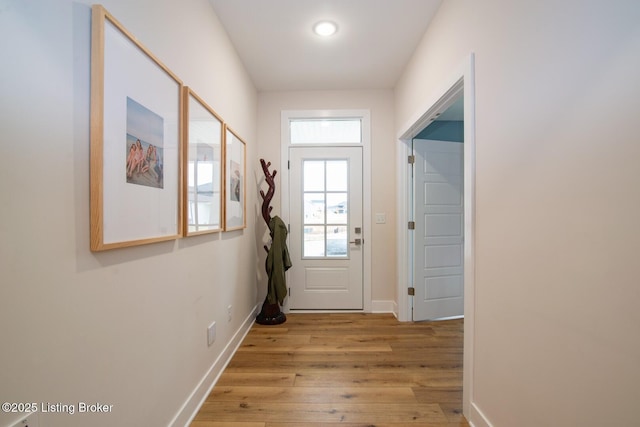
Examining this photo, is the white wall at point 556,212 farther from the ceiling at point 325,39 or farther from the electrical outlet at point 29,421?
the electrical outlet at point 29,421

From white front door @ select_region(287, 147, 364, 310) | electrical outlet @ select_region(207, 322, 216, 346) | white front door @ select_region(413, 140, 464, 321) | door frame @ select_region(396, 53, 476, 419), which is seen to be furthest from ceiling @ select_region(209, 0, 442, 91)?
electrical outlet @ select_region(207, 322, 216, 346)

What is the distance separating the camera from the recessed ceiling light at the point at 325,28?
211 cm

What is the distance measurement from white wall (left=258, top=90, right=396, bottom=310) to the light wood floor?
63 cm

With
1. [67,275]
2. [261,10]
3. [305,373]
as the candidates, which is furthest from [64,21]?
[305,373]

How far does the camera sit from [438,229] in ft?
9.79

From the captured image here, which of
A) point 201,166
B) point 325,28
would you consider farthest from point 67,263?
point 325,28

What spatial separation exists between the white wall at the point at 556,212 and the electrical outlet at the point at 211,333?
161 cm

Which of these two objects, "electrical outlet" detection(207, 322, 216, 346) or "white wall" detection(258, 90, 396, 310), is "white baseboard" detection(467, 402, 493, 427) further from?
"white wall" detection(258, 90, 396, 310)

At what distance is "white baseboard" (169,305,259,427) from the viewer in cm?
146

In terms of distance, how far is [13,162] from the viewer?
653 millimetres

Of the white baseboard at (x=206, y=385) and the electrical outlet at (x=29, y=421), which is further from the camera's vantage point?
the white baseboard at (x=206, y=385)

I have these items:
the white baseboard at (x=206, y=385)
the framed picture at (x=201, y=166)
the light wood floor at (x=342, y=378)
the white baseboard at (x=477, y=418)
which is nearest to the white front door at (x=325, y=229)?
the light wood floor at (x=342, y=378)

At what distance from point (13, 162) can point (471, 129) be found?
5.90ft

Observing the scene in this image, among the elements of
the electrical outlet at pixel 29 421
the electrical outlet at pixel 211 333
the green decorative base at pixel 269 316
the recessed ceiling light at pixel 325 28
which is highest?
the recessed ceiling light at pixel 325 28
